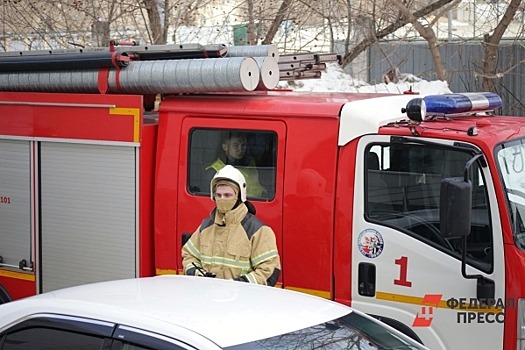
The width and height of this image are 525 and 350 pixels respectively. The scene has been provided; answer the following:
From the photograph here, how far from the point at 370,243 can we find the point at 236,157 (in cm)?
119

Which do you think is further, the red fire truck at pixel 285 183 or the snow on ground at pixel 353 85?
the snow on ground at pixel 353 85

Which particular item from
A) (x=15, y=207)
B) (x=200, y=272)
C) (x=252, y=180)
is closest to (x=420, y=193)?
(x=252, y=180)

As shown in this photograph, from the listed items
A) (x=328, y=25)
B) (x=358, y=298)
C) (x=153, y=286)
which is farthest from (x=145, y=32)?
(x=153, y=286)

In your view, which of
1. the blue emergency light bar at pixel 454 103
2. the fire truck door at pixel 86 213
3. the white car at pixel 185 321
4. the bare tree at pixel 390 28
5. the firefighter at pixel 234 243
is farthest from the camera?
the bare tree at pixel 390 28

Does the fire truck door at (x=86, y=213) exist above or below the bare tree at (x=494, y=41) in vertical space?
below

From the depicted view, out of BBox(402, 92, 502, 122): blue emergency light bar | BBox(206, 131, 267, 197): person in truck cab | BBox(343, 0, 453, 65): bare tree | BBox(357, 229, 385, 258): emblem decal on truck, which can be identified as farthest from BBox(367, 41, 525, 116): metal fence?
BBox(357, 229, 385, 258): emblem decal on truck

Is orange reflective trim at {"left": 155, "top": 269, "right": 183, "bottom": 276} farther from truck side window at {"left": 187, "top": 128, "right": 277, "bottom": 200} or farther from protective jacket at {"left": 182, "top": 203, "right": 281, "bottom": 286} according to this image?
protective jacket at {"left": 182, "top": 203, "right": 281, "bottom": 286}

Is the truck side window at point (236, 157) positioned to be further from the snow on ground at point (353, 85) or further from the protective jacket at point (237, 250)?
the snow on ground at point (353, 85)

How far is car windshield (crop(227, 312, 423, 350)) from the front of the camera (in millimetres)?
A: 3668

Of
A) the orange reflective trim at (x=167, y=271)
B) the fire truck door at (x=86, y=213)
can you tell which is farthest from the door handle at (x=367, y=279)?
the fire truck door at (x=86, y=213)

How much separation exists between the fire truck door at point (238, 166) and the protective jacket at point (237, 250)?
49cm

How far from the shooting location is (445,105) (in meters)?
6.14

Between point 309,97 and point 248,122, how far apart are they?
58 cm

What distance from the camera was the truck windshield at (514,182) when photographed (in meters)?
5.50
